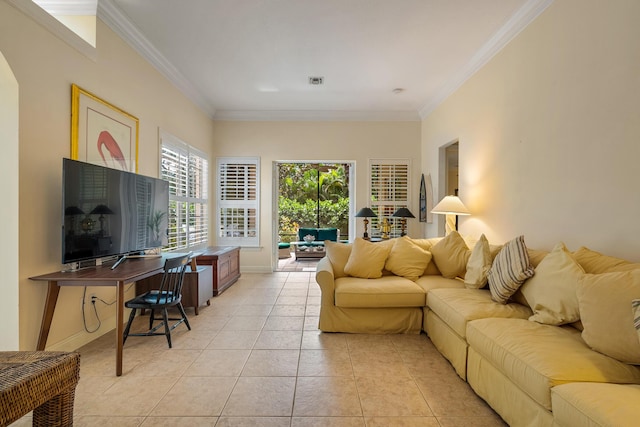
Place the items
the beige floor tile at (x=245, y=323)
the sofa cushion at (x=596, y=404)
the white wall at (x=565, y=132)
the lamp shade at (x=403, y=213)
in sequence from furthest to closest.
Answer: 1. the lamp shade at (x=403, y=213)
2. the beige floor tile at (x=245, y=323)
3. the white wall at (x=565, y=132)
4. the sofa cushion at (x=596, y=404)

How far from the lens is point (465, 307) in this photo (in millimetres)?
2473

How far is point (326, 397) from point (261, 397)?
0.43 meters

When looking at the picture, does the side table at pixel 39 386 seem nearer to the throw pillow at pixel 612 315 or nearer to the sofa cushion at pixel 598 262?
the throw pillow at pixel 612 315

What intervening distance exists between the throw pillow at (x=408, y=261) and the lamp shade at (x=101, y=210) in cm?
278

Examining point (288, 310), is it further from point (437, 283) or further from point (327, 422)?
point (327, 422)

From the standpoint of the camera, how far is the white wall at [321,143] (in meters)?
6.17

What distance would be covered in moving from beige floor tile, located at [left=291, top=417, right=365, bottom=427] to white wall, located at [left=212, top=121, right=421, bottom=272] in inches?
178

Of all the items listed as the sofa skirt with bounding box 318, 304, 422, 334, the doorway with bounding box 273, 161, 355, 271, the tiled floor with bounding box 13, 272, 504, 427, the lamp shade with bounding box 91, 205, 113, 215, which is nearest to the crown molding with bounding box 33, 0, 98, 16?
the lamp shade with bounding box 91, 205, 113, 215

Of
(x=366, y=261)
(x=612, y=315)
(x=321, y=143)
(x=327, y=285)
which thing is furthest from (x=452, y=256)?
(x=321, y=143)

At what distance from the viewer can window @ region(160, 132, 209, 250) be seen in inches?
173

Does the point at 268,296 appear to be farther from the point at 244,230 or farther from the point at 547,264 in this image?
the point at 547,264

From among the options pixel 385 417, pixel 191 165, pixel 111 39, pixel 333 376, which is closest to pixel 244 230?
pixel 191 165

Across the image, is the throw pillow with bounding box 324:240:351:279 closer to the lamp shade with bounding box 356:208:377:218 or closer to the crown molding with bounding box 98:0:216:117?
the lamp shade with bounding box 356:208:377:218

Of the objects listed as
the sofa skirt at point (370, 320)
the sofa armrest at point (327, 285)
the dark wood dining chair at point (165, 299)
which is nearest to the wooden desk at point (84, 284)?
the dark wood dining chair at point (165, 299)
